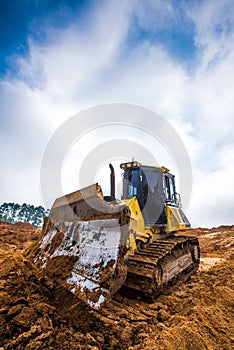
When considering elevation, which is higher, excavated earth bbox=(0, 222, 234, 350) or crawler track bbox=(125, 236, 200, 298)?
crawler track bbox=(125, 236, 200, 298)

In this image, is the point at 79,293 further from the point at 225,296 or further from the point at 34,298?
the point at 225,296

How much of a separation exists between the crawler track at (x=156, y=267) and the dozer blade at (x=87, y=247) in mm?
667

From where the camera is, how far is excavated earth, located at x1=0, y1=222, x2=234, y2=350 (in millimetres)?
2273

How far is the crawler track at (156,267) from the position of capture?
3.62m

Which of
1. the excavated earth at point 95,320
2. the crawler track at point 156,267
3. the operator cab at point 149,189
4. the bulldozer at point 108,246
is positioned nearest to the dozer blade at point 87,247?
the bulldozer at point 108,246

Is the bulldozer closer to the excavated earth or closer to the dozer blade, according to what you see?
the dozer blade

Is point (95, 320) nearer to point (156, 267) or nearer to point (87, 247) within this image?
point (87, 247)

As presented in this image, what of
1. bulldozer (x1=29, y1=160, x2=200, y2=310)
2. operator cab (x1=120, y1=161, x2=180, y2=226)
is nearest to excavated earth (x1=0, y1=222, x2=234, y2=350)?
bulldozer (x1=29, y1=160, x2=200, y2=310)

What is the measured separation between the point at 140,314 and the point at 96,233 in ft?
4.53

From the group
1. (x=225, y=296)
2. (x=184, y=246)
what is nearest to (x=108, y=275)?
(x=225, y=296)

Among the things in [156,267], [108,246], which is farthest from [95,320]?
[156,267]

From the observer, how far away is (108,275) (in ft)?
9.55

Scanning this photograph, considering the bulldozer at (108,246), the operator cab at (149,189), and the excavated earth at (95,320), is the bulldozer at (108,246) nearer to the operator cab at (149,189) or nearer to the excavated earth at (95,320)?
the operator cab at (149,189)

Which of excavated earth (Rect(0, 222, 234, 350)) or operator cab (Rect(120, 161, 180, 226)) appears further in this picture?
operator cab (Rect(120, 161, 180, 226))
